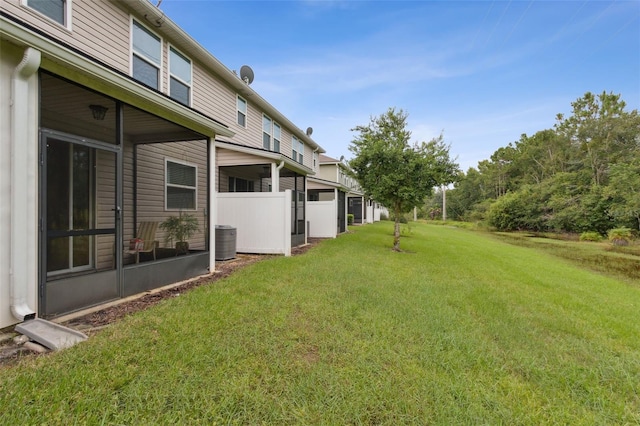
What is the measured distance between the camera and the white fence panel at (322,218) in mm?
13820

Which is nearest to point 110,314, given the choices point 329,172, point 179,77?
point 179,77

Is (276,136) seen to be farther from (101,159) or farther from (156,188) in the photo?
(101,159)

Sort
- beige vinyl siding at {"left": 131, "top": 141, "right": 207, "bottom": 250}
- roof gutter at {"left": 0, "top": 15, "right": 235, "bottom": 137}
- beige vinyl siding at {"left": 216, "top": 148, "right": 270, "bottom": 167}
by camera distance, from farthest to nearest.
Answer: beige vinyl siding at {"left": 216, "top": 148, "right": 270, "bottom": 167}, beige vinyl siding at {"left": 131, "top": 141, "right": 207, "bottom": 250}, roof gutter at {"left": 0, "top": 15, "right": 235, "bottom": 137}

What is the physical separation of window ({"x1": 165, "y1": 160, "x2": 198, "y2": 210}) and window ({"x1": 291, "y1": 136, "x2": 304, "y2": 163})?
8.80 metres

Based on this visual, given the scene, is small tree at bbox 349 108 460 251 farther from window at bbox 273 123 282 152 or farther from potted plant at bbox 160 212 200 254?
potted plant at bbox 160 212 200 254

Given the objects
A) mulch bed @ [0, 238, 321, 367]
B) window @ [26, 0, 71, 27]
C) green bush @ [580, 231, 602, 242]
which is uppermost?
window @ [26, 0, 71, 27]

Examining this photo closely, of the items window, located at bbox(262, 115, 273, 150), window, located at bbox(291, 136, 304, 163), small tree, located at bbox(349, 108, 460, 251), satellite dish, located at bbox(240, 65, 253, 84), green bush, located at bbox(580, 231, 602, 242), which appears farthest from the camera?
green bush, located at bbox(580, 231, 602, 242)

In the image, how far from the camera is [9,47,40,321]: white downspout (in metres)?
2.81

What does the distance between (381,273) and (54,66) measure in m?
6.12

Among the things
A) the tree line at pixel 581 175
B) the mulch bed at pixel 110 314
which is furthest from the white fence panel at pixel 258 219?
the tree line at pixel 581 175

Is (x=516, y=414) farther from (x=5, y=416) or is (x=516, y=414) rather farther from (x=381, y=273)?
(x=381, y=273)

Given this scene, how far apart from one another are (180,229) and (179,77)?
456cm

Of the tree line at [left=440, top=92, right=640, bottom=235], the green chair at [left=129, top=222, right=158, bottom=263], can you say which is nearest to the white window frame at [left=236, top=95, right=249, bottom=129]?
the green chair at [left=129, top=222, right=158, bottom=263]

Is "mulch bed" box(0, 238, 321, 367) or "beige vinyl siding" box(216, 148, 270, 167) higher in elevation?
"beige vinyl siding" box(216, 148, 270, 167)
